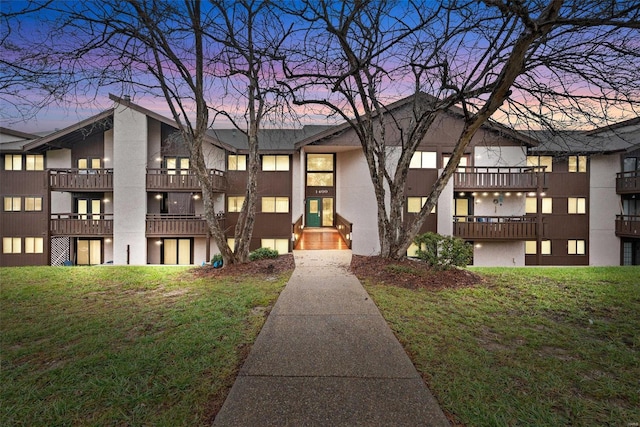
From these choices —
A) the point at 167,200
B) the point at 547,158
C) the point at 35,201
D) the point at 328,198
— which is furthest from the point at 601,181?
the point at 35,201

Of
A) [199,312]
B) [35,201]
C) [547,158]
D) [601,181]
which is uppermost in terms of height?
[547,158]

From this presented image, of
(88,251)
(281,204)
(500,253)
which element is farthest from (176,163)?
(500,253)

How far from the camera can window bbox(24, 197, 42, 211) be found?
17.4m

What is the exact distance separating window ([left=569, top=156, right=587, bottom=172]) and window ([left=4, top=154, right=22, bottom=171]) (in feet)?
110

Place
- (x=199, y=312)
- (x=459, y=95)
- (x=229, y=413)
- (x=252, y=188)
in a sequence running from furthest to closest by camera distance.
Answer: (x=252, y=188) → (x=459, y=95) → (x=199, y=312) → (x=229, y=413)

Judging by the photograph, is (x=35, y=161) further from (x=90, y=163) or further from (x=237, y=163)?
(x=237, y=163)

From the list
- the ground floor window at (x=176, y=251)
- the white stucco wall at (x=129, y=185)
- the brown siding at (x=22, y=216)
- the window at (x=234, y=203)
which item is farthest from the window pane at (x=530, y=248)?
the brown siding at (x=22, y=216)

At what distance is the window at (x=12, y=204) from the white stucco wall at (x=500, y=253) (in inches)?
1067

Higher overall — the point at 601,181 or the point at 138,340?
the point at 601,181

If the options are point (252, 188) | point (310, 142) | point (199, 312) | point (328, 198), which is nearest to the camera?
point (199, 312)

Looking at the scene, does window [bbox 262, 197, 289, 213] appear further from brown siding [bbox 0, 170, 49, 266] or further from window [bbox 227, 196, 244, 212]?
brown siding [bbox 0, 170, 49, 266]

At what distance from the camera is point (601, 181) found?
59.0ft

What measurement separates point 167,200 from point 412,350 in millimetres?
17147

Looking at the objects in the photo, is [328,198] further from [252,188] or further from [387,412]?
[387,412]
